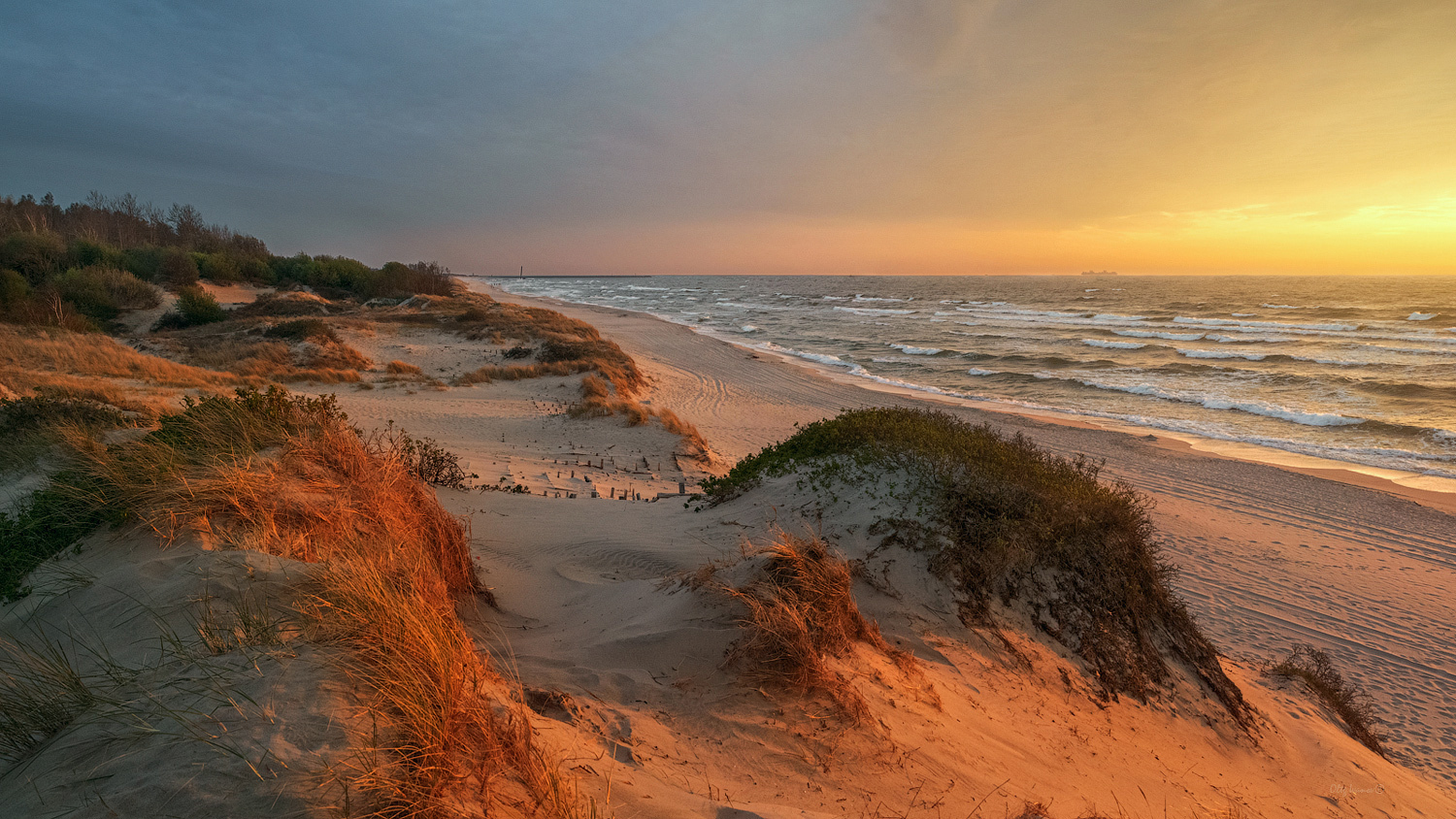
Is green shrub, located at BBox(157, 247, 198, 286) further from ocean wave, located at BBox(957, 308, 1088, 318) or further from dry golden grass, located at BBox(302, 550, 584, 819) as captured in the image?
ocean wave, located at BBox(957, 308, 1088, 318)

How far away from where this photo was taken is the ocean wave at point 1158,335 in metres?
42.4

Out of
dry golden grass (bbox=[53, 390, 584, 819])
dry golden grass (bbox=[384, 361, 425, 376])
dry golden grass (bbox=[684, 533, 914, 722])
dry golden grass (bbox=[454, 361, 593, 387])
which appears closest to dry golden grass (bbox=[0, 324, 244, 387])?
dry golden grass (bbox=[384, 361, 425, 376])

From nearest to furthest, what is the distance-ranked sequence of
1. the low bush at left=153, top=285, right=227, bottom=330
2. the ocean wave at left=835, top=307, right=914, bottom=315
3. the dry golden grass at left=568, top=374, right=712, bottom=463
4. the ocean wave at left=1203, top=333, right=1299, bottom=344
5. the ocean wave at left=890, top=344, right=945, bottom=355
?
the dry golden grass at left=568, top=374, right=712, bottom=463, the low bush at left=153, top=285, right=227, bottom=330, the ocean wave at left=890, top=344, right=945, bottom=355, the ocean wave at left=1203, top=333, right=1299, bottom=344, the ocean wave at left=835, top=307, right=914, bottom=315

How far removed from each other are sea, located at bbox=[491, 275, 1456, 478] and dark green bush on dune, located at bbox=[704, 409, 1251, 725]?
16639mm

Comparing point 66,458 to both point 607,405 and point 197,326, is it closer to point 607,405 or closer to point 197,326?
point 607,405

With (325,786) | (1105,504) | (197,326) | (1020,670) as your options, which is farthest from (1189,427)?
(197,326)

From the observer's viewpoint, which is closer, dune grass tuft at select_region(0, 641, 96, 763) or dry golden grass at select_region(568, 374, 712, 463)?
dune grass tuft at select_region(0, 641, 96, 763)

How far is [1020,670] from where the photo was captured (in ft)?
15.5

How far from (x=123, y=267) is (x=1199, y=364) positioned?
2313 inches

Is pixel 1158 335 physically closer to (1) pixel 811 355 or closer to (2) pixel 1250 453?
(1) pixel 811 355

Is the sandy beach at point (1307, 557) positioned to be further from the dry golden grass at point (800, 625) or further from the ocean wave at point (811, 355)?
the ocean wave at point (811, 355)

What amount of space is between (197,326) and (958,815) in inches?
1362

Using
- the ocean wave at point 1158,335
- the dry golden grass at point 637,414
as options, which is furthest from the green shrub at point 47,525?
the ocean wave at point 1158,335

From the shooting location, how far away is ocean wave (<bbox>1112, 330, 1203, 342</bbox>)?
139 feet
